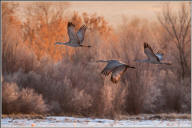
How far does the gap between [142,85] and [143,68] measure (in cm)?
82

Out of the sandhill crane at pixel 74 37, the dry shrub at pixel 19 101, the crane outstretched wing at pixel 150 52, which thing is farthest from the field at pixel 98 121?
the crane outstretched wing at pixel 150 52

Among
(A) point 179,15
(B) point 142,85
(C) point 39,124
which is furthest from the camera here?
(A) point 179,15

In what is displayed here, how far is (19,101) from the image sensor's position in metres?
18.8

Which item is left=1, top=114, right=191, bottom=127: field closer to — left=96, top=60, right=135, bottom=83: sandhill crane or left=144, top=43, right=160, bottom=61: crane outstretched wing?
left=144, top=43, right=160, bottom=61: crane outstretched wing

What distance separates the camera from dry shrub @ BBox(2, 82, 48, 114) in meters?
18.7

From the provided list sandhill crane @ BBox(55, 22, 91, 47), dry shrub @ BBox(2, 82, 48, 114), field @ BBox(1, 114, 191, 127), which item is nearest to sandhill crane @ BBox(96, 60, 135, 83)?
sandhill crane @ BBox(55, 22, 91, 47)

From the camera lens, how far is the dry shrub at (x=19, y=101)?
18688 millimetres

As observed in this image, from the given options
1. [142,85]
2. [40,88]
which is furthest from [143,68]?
[40,88]

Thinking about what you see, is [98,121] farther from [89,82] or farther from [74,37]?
[74,37]

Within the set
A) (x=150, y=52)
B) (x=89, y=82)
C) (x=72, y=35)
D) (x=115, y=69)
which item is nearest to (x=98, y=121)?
(x=89, y=82)

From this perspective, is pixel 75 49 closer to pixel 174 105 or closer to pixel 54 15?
pixel 174 105

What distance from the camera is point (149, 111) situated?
21.3 meters

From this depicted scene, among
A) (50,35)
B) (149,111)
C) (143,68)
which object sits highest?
(50,35)

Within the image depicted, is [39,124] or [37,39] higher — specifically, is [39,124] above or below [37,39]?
below
